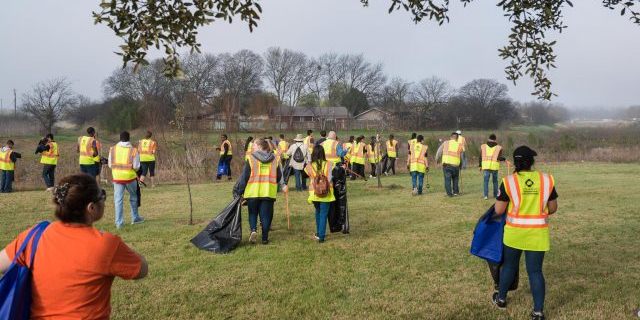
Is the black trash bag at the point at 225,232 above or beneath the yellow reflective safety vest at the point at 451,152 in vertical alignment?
beneath

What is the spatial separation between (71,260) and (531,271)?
13.5 feet

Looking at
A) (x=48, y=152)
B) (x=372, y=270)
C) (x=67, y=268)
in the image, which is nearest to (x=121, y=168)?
(x=372, y=270)

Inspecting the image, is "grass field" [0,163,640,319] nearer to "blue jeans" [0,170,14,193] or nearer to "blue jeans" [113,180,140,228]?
"blue jeans" [113,180,140,228]

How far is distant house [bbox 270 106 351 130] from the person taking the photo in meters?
50.2

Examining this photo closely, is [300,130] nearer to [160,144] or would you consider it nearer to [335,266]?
[160,144]

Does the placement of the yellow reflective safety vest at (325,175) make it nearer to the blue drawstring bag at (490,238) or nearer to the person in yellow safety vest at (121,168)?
the blue drawstring bag at (490,238)

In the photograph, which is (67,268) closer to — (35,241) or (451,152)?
(35,241)

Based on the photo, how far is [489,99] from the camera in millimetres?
55594

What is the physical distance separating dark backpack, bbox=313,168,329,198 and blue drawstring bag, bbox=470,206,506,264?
3.20m

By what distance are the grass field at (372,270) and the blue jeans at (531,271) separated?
31cm

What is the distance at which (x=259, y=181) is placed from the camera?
8.40 m

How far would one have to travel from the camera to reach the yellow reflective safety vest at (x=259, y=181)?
330 inches

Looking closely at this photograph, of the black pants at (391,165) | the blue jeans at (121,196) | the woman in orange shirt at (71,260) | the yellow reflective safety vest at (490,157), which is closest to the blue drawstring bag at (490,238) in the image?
the woman in orange shirt at (71,260)

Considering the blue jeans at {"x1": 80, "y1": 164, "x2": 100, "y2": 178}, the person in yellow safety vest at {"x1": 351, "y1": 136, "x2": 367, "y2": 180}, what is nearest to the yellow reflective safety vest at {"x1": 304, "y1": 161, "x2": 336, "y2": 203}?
the blue jeans at {"x1": 80, "y1": 164, "x2": 100, "y2": 178}
